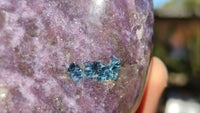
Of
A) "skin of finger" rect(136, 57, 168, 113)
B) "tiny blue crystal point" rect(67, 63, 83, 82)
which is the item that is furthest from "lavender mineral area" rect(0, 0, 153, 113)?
"skin of finger" rect(136, 57, 168, 113)

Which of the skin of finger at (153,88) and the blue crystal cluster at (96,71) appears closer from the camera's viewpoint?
the blue crystal cluster at (96,71)

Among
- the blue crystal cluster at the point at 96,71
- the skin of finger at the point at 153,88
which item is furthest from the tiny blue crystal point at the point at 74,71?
the skin of finger at the point at 153,88

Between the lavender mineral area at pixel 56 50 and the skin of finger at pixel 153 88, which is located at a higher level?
the lavender mineral area at pixel 56 50

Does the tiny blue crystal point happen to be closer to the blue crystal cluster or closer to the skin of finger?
the blue crystal cluster

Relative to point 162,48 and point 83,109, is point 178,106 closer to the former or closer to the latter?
point 162,48

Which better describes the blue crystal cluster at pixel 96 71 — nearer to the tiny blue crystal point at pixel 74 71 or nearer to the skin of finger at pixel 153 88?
the tiny blue crystal point at pixel 74 71
